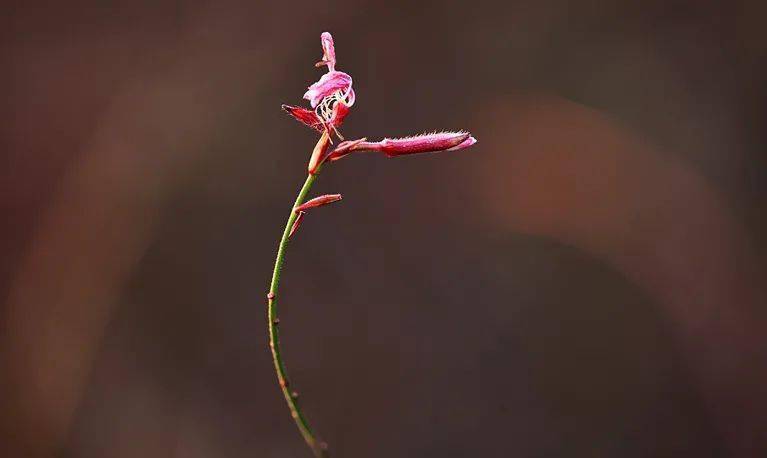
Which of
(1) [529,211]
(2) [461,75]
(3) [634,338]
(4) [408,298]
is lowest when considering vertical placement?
(3) [634,338]

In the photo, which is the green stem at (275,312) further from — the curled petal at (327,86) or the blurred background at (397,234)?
the blurred background at (397,234)

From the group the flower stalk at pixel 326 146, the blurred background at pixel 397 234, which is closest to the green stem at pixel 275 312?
the flower stalk at pixel 326 146

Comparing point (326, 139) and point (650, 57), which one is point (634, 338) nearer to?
point (650, 57)

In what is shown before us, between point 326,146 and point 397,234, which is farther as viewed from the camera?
point 397,234

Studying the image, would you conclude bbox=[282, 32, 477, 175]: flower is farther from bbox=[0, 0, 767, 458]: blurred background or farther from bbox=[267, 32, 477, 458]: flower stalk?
bbox=[0, 0, 767, 458]: blurred background

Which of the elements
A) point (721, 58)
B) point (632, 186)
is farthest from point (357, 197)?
point (721, 58)

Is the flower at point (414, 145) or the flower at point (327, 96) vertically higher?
the flower at point (327, 96)

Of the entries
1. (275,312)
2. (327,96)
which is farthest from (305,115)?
(275,312)

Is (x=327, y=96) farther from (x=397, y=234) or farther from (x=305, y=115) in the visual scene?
(x=397, y=234)
